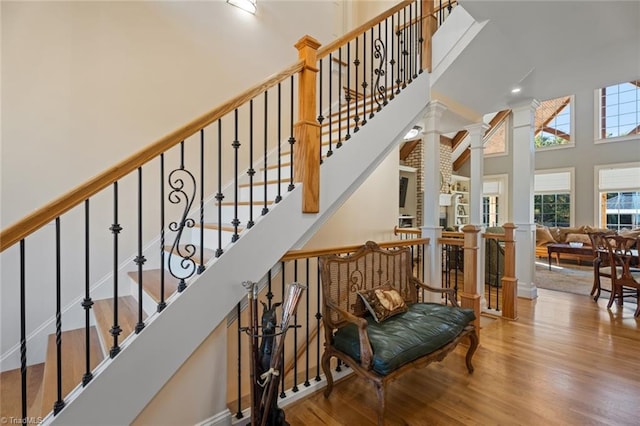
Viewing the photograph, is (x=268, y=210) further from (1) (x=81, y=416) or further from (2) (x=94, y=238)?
(2) (x=94, y=238)

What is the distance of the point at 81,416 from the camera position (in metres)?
1.26

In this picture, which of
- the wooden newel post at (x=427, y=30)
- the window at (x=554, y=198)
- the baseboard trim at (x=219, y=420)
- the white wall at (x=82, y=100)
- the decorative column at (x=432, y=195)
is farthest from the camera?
the window at (x=554, y=198)

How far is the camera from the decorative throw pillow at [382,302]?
2.15 m

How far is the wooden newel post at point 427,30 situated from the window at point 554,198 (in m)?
7.95

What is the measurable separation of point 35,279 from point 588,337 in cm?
488

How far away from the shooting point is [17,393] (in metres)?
1.85

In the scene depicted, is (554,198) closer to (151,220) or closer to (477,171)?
(477,171)

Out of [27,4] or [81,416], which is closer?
[81,416]

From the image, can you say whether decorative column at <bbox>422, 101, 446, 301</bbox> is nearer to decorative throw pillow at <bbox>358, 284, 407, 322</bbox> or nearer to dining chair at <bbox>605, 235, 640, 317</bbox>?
decorative throw pillow at <bbox>358, 284, 407, 322</bbox>

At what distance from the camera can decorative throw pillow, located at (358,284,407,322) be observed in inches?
84.7

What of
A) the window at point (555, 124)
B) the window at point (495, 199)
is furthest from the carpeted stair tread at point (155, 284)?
the window at point (555, 124)

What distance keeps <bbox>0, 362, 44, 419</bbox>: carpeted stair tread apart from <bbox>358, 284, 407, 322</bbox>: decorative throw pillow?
1968 millimetres

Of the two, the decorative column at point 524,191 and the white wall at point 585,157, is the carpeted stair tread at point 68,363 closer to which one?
the decorative column at point 524,191

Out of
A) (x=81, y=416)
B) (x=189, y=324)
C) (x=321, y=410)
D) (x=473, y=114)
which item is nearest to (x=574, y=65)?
(x=473, y=114)
